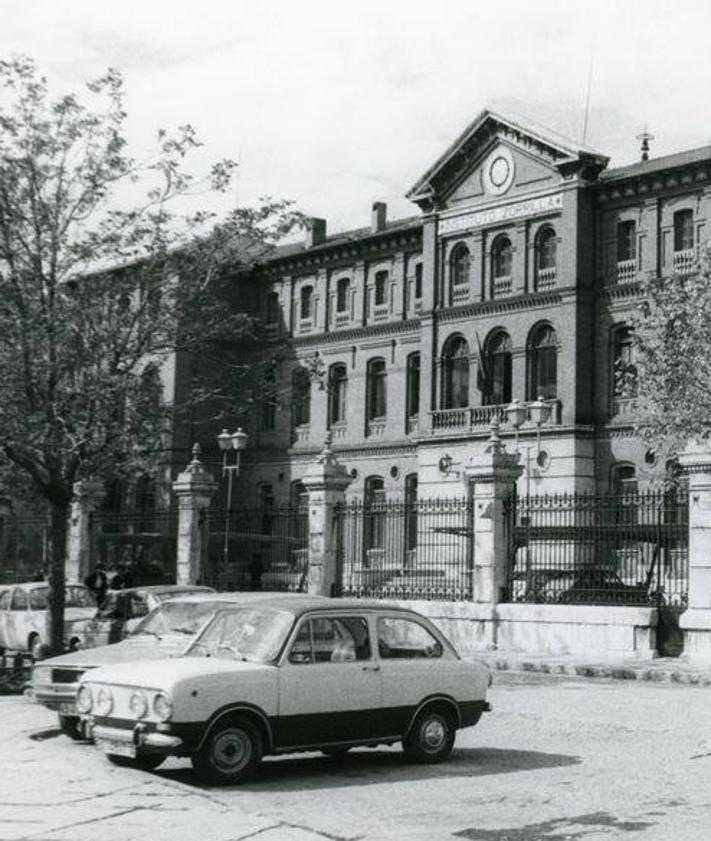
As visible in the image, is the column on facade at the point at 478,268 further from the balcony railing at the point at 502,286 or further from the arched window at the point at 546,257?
the arched window at the point at 546,257

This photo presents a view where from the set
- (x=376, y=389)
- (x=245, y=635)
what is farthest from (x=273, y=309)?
(x=245, y=635)

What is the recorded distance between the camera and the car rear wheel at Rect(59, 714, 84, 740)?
13.1m

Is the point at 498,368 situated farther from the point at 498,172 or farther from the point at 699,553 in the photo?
the point at 699,553

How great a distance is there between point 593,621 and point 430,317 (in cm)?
2519

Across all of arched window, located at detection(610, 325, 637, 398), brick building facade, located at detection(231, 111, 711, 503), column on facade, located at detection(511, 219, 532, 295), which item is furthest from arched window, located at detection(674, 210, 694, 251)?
column on facade, located at detection(511, 219, 532, 295)

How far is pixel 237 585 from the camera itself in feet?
108

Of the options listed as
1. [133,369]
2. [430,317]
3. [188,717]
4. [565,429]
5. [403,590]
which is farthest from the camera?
[430,317]

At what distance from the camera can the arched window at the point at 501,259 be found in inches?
1762

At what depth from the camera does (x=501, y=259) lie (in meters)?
45.1

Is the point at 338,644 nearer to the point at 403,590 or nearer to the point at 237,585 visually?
the point at 403,590

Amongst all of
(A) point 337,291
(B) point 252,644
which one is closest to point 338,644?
(B) point 252,644

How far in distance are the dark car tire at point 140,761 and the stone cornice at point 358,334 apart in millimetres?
38023

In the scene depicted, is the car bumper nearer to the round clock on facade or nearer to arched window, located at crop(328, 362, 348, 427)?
the round clock on facade

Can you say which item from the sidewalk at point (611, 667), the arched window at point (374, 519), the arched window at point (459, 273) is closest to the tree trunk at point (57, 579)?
the sidewalk at point (611, 667)
